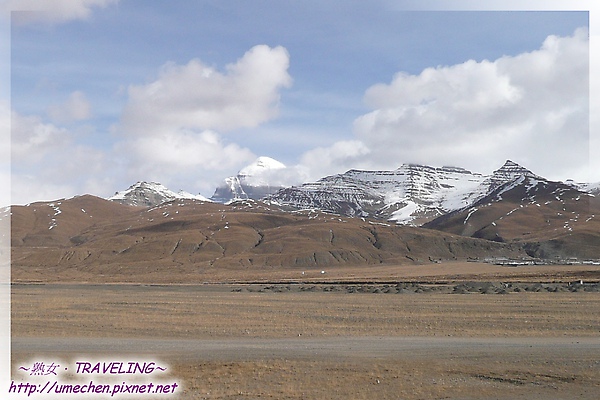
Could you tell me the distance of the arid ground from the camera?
16.8 meters

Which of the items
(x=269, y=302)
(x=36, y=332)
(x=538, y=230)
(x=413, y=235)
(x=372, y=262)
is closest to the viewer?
(x=36, y=332)

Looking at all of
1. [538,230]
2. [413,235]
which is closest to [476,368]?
[413,235]

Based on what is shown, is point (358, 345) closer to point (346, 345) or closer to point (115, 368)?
point (346, 345)

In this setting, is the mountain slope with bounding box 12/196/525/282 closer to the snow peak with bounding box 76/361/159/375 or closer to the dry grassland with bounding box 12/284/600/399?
the dry grassland with bounding box 12/284/600/399

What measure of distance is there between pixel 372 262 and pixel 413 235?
83.6 feet

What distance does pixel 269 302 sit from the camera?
45375 millimetres

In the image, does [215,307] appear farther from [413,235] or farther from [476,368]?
[413,235]

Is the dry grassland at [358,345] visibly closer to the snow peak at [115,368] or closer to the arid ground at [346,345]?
Answer: the arid ground at [346,345]

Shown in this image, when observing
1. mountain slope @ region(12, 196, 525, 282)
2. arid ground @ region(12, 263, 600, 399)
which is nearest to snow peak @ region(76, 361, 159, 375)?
arid ground @ region(12, 263, 600, 399)

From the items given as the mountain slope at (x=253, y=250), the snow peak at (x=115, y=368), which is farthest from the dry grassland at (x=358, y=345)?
the mountain slope at (x=253, y=250)

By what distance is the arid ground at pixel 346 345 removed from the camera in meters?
16.8

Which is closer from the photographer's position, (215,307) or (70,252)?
(215,307)

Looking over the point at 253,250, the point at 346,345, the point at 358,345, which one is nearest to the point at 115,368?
the point at 346,345

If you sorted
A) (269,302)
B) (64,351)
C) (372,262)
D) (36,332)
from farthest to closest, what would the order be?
(372,262), (269,302), (36,332), (64,351)
